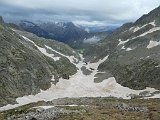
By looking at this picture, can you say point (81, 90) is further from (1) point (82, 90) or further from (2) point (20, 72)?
(2) point (20, 72)

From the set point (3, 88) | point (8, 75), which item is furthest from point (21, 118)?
point (8, 75)

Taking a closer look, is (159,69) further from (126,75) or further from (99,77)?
(99,77)

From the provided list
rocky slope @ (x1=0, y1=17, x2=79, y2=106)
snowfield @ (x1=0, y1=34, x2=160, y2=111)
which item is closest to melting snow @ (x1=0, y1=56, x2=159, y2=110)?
snowfield @ (x1=0, y1=34, x2=160, y2=111)

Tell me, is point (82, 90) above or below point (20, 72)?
below

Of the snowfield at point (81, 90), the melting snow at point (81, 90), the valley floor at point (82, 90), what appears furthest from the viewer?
the melting snow at point (81, 90)

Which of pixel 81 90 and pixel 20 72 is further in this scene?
pixel 81 90

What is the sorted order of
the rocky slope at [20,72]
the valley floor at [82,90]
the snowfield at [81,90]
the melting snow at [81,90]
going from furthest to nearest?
the melting snow at [81,90]
the snowfield at [81,90]
the valley floor at [82,90]
the rocky slope at [20,72]

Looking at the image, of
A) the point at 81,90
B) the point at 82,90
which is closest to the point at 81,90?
the point at 81,90

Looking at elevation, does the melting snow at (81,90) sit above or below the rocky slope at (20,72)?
below

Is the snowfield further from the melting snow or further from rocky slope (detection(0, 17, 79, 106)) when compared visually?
rocky slope (detection(0, 17, 79, 106))

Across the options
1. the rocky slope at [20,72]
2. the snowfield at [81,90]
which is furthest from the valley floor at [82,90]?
the rocky slope at [20,72]

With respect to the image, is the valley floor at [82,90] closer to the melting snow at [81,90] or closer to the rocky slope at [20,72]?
the melting snow at [81,90]
